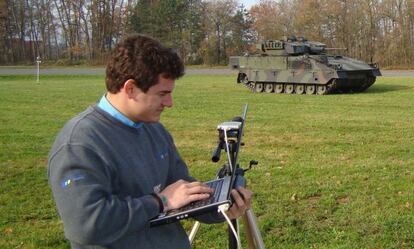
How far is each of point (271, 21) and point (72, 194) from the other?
60.9m

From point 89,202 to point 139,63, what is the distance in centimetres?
51

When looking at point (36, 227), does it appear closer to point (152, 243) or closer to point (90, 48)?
point (152, 243)

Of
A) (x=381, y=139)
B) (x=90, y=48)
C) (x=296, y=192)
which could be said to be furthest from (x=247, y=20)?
(x=296, y=192)

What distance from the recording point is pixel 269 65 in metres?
25.8

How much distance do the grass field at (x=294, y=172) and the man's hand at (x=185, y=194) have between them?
300 centimetres

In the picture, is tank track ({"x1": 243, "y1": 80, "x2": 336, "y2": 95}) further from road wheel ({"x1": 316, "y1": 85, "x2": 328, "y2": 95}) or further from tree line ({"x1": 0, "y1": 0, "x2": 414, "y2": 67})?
tree line ({"x1": 0, "y1": 0, "x2": 414, "y2": 67})

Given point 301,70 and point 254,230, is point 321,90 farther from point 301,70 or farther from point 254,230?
point 254,230

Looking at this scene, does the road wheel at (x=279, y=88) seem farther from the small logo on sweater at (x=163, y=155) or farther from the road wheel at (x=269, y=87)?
the small logo on sweater at (x=163, y=155)

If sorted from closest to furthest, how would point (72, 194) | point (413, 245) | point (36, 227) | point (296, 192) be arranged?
point (72, 194), point (413, 245), point (36, 227), point (296, 192)

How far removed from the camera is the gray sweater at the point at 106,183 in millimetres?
1916

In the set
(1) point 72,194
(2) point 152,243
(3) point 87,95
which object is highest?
(1) point 72,194

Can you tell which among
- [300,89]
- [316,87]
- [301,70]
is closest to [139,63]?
[316,87]

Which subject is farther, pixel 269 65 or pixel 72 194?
pixel 269 65

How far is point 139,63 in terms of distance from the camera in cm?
203
